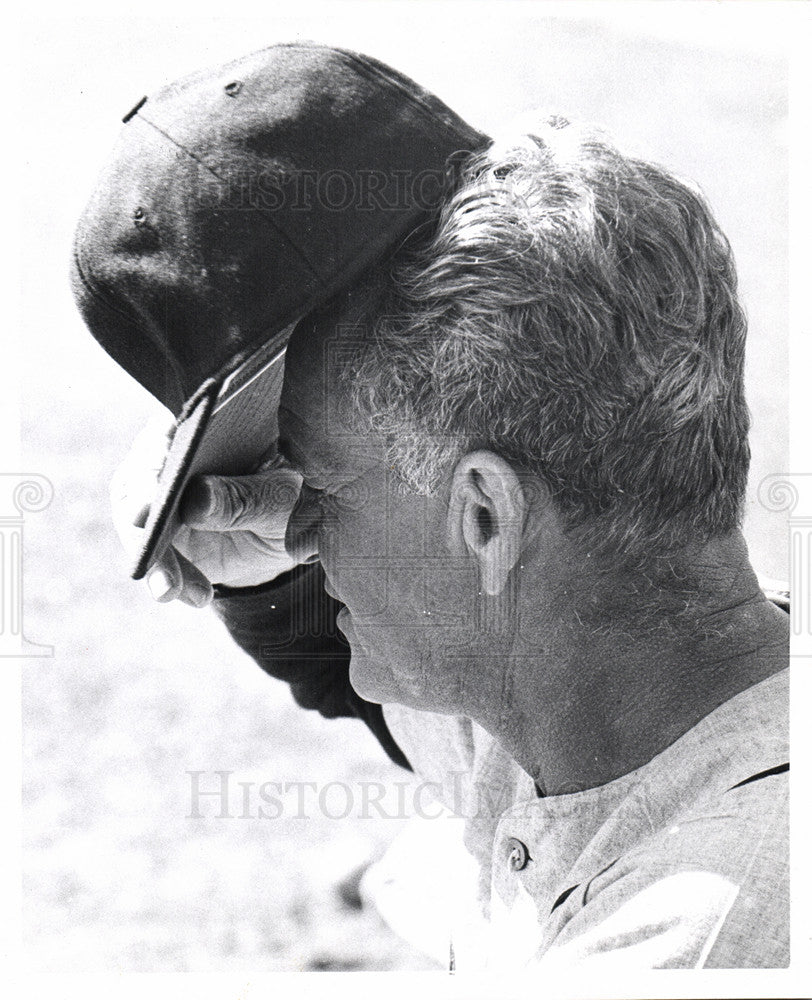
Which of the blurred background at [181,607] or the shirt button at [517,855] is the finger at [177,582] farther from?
the shirt button at [517,855]

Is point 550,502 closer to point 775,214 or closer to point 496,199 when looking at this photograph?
point 496,199

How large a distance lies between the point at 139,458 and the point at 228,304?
0.55 m

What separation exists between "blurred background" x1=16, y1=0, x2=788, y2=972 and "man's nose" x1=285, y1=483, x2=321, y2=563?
37 centimetres

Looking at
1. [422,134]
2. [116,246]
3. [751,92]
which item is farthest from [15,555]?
[751,92]

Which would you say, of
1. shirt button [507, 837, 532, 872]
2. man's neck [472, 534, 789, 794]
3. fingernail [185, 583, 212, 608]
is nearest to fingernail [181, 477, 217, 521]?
fingernail [185, 583, 212, 608]

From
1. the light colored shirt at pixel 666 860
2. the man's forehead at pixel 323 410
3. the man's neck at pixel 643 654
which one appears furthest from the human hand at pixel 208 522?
the light colored shirt at pixel 666 860

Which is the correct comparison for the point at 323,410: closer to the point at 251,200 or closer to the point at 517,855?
the point at 251,200

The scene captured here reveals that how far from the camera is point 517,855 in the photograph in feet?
4.60

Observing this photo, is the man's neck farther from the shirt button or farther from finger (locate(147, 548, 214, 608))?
finger (locate(147, 548, 214, 608))

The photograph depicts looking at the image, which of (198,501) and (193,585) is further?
(193,585)

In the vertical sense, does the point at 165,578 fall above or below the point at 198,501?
below

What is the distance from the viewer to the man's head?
1166 millimetres

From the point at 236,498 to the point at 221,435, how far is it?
0.12m

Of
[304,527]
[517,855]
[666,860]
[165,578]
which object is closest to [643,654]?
[666,860]
